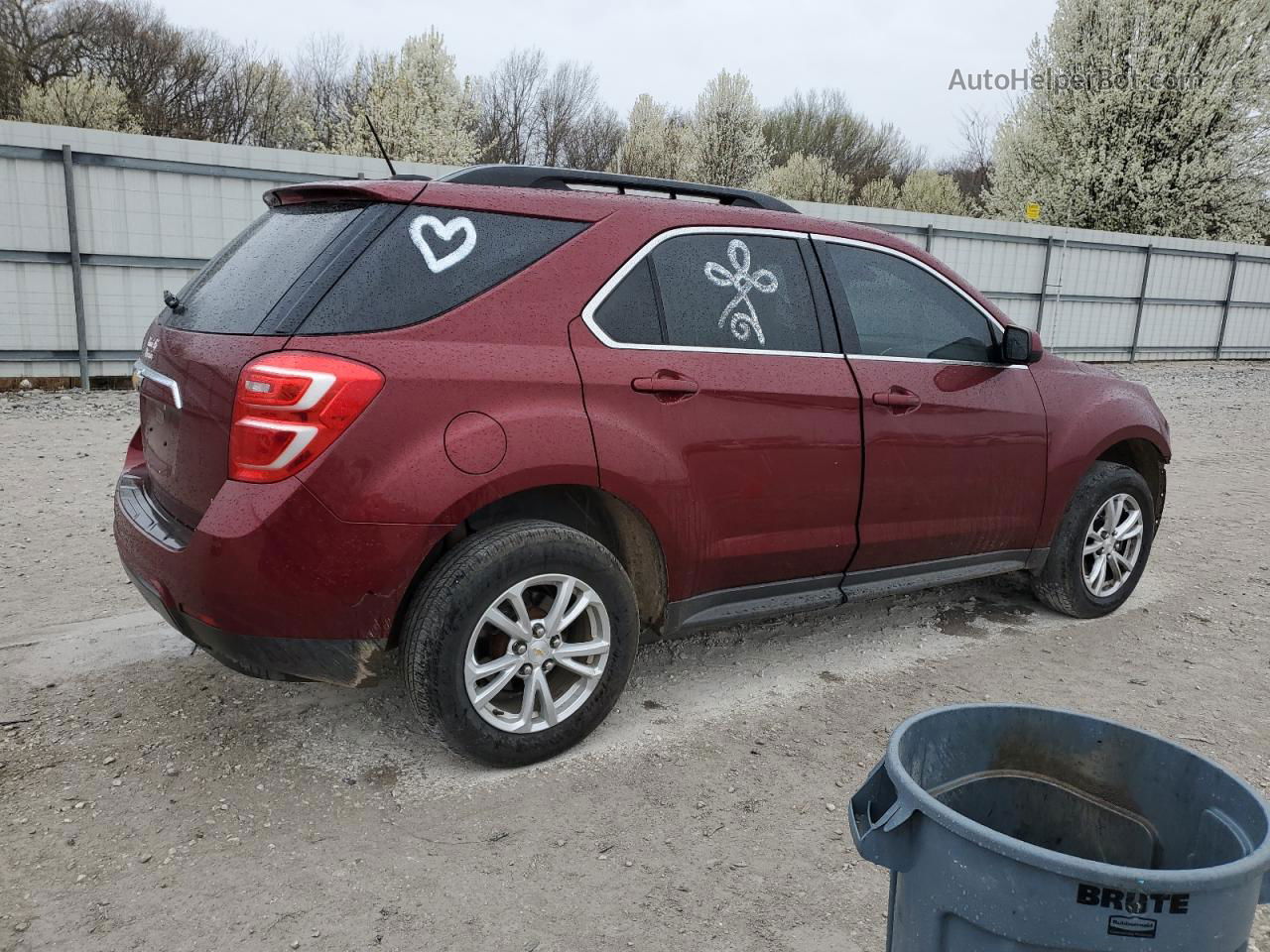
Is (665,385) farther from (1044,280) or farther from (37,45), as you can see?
(37,45)

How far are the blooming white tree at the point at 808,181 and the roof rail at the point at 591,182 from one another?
114ft

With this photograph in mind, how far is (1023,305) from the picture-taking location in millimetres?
17953

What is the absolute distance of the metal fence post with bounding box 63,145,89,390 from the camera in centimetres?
992

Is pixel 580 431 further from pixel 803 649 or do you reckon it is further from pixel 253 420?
pixel 803 649

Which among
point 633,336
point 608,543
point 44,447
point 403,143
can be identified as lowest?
point 44,447

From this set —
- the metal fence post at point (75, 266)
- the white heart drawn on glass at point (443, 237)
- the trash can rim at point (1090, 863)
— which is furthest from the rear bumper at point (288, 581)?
the metal fence post at point (75, 266)

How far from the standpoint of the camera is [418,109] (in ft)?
103

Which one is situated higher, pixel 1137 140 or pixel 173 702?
pixel 1137 140

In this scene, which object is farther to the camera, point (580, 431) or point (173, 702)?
point (173, 702)

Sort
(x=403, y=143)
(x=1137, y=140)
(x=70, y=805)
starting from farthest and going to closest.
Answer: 1. (x=403, y=143)
2. (x=1137, y=140)
3. (x=70, y=805)

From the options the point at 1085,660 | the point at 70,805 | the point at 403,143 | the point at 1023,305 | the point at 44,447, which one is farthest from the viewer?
the point at 403,143

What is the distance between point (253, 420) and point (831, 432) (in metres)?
1.94

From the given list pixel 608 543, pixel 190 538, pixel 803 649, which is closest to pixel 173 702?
pixel 190 538

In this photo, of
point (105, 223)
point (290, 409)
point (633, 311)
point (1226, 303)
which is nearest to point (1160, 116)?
point (1226, 303)
